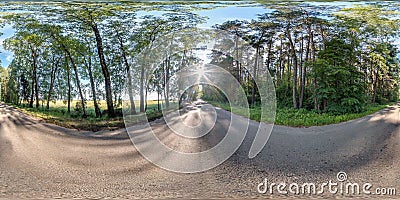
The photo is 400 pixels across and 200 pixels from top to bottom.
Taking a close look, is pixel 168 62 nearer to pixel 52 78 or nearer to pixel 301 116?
pixel 52 78

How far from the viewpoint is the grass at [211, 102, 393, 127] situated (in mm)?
2031

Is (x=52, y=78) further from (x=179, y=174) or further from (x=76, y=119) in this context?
(x=179, y=174)

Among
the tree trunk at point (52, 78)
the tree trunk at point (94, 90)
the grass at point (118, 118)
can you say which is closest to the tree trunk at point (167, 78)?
the grass at point (118, 118)

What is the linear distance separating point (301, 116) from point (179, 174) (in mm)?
836

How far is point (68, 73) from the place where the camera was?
6.77 feet

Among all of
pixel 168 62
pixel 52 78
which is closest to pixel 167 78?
pixel 168 62

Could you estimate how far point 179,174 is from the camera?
2.01 meters

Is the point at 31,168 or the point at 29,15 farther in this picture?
the point at 29,15

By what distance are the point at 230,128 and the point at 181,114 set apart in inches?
12.2

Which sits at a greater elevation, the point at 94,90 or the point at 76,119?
the point at 94,90

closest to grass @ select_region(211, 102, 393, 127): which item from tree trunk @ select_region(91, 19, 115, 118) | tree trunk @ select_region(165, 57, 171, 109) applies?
tree trunk @ select_region(165, 57, 171, 109)

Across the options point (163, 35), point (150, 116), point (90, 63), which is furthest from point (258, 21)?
point (90, 63)

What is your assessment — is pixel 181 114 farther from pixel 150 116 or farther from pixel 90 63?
pixel 90 63

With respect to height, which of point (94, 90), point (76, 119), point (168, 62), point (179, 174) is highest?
point (168, 62)
